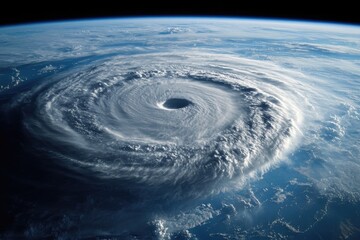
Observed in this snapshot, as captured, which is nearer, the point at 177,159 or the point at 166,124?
the point at 177,159

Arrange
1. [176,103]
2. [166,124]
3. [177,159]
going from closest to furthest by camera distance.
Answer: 1. [177,159]
2. [166,124]
3. [176,103]

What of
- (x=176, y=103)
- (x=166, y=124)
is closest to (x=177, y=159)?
(x=166, y=124)

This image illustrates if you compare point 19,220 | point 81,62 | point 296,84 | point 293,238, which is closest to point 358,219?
point 293,238

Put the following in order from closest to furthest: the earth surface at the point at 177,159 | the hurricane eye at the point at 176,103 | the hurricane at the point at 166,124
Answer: the earth surface at the point at 177,159, the hurricane at the point at 166,124, the hurricane eye at the point at 176,103

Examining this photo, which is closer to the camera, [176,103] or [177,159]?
[177,159]

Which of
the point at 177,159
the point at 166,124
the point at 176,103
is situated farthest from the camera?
the point at 176,103

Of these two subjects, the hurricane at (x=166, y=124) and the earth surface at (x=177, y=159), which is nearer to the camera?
the earth surface at (x=177, y=159)

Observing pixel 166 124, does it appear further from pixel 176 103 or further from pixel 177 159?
pixel 176 103

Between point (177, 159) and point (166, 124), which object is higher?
point (166, 124)

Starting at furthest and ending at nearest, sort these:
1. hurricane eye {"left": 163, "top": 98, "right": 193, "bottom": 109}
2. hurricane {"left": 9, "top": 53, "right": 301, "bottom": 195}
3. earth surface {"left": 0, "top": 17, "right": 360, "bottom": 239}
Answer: hurricane eye {"left": 163, "top": 98, "right": 193, "bottom": 109} → hurricane {"left": 9, "top": 53, "right": 301, "bottom": 195} → earth surface {"left": 0, "top": 17, "right": 360, "bottom": 239}
